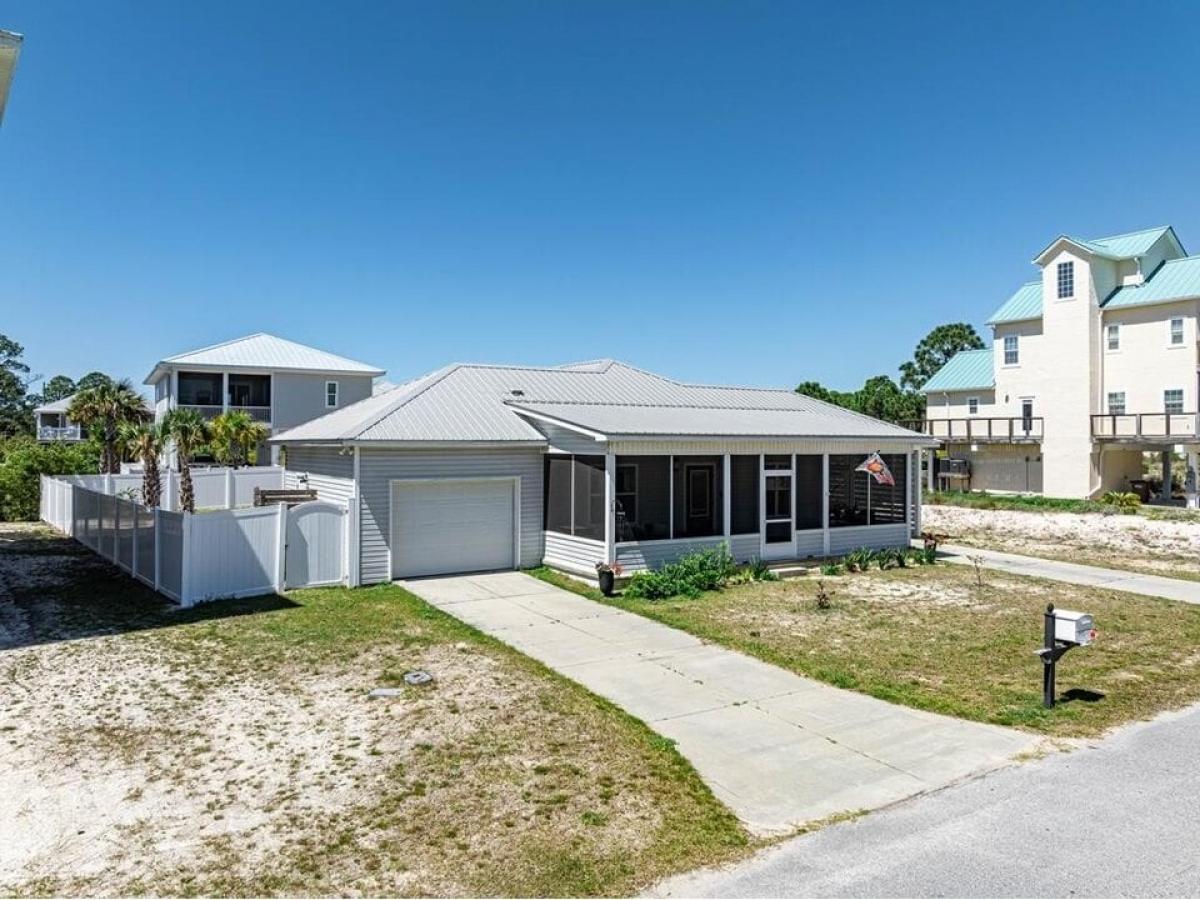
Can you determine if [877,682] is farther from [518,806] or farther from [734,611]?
[518,806]

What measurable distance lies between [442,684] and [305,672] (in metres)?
1.68

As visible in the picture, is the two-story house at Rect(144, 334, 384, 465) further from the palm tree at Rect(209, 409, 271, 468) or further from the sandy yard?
the sandy yard

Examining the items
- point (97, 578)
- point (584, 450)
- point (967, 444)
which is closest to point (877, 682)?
point (584, 450)

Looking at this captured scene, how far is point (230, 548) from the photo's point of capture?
504 inches

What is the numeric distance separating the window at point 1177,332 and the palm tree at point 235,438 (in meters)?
35.7

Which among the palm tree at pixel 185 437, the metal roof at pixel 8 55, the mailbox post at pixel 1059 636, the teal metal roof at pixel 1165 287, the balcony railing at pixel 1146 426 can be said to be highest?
the teal metal roof at pixel 1165 287

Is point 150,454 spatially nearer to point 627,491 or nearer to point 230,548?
point 230,548

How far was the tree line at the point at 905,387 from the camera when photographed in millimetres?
55781

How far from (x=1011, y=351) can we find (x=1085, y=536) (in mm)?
14675

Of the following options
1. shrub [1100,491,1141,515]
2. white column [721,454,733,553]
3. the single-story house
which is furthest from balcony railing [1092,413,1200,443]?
white column [721,454,733,553]

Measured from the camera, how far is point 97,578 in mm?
14617

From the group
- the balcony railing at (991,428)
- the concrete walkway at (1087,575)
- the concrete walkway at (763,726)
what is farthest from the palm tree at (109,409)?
the balcony railing at (991,428)

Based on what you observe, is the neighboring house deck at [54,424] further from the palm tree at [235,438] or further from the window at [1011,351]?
the window at [1011,351]

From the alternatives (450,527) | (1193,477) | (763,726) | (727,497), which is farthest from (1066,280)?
(763,726)
